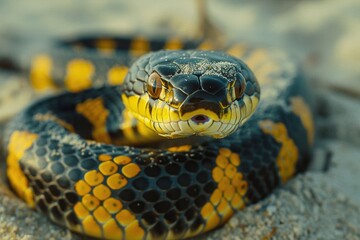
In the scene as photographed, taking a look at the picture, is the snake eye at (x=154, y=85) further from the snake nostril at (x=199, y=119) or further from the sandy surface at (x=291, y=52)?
the sandy surface at (x=291, y=52)

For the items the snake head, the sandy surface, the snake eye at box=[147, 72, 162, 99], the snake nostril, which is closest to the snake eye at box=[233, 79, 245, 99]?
the snake head

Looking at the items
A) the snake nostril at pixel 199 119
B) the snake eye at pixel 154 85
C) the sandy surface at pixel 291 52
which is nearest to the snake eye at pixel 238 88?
the snake nostril at pixel 199 119

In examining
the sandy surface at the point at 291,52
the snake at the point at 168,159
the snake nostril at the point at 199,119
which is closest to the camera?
the snake nostril at the point at 199,119

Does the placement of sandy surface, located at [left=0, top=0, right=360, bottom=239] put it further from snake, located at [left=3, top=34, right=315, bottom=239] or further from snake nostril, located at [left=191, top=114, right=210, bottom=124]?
snake nostril, located at [left=191, top=114, right=210, bottom=124]

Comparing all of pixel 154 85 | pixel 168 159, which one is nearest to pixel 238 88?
pixel 154 85

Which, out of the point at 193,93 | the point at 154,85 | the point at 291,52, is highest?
the point at 193,93

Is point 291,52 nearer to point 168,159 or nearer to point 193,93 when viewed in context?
point 168,159
